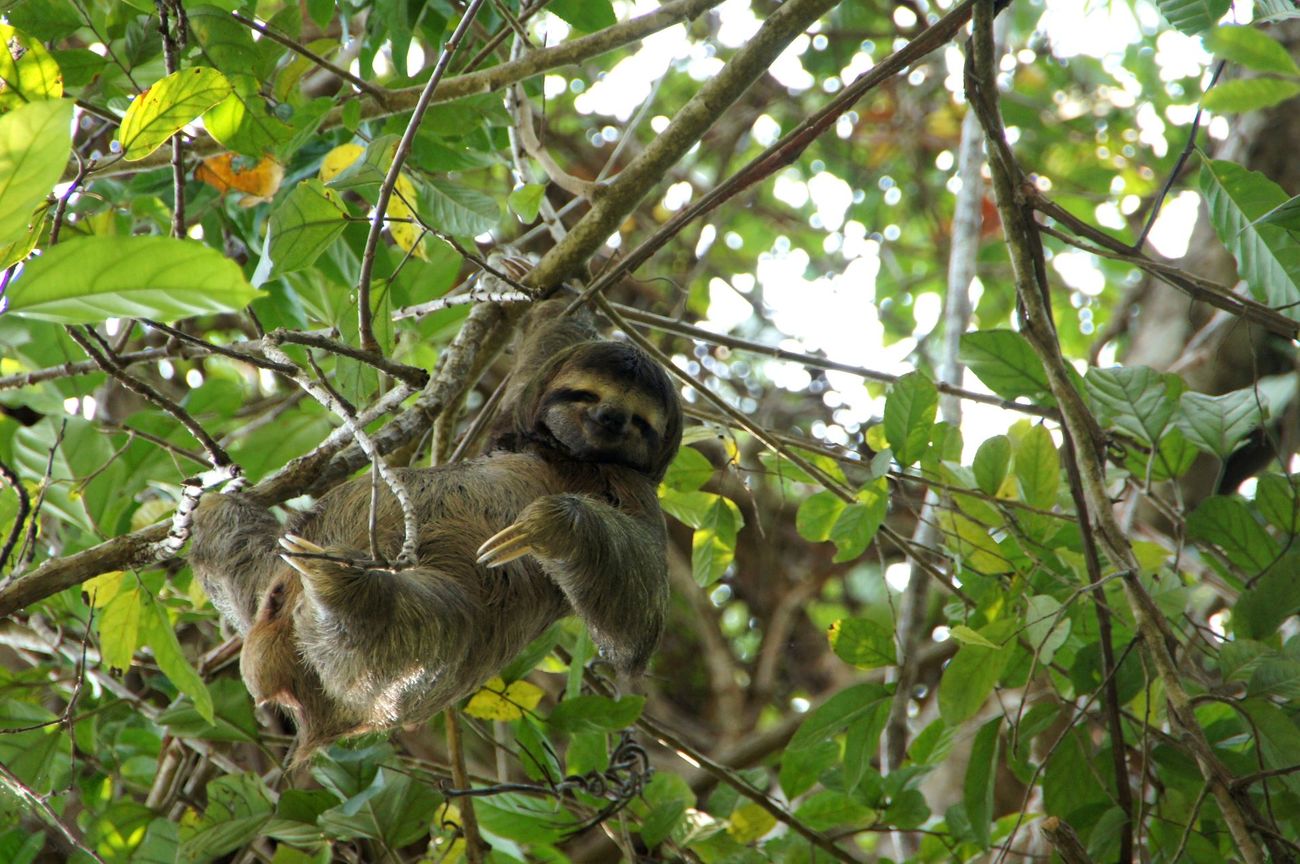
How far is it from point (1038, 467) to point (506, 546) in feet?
6.66

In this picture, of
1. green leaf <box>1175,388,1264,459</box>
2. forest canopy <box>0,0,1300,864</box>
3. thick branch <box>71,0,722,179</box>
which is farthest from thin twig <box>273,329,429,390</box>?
green leaf <box>1175,388,1264,459</box>

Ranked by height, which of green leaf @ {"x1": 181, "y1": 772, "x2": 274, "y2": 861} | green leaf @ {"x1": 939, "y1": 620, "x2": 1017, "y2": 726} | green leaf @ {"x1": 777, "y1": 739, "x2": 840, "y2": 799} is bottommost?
green leaf @ {"x1": 181, "y1": 772, "x2": 274, "y2": 861}

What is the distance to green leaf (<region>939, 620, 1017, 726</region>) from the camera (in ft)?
11.4

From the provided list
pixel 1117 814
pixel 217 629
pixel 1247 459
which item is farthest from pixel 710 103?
pixel 1247 459

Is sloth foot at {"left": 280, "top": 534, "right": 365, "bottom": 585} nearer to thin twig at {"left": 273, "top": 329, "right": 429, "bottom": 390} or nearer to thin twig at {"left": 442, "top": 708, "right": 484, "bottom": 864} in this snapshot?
thin twig at {"left": 273, "top": 329, "right": 429, "bottom": 390}

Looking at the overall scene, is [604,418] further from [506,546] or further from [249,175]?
[249,175]

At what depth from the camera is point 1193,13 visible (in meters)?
2.91

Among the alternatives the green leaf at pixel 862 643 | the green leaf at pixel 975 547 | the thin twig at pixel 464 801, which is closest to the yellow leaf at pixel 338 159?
the thin twig at pixel 464 801

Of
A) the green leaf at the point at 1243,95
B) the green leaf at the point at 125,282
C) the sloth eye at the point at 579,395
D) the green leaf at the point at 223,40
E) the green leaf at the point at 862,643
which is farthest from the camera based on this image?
the sloth eye at the point at 579,395

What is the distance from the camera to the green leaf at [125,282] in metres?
1.83

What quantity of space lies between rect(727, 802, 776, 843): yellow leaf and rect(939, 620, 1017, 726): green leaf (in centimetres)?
123

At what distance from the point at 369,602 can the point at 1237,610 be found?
2895 mm

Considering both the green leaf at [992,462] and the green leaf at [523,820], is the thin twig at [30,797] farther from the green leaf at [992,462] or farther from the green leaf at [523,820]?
the green leaf at [992,462]

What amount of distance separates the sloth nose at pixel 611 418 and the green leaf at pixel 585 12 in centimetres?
145
